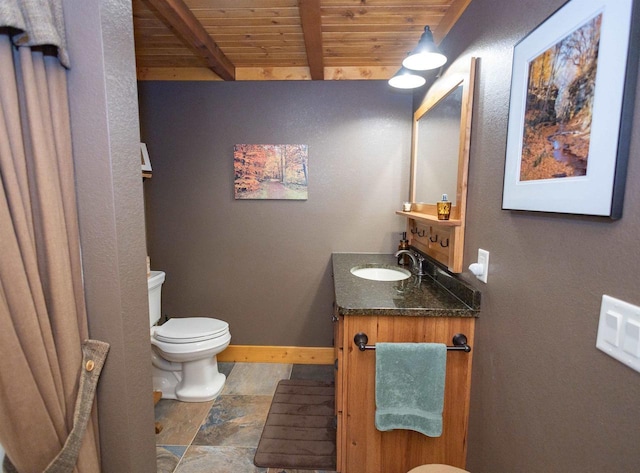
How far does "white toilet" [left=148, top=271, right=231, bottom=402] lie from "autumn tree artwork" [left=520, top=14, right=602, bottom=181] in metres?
2.06

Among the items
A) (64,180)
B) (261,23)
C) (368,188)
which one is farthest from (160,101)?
(64,180)

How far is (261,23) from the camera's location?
6.23 ft

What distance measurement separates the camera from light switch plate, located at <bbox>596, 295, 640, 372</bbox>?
2.14 feet

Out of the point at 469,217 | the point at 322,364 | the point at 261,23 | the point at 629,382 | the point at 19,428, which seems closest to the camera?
the point at 629,382

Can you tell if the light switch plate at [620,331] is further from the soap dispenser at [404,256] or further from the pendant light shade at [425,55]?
the soap dispenser at [404,256]

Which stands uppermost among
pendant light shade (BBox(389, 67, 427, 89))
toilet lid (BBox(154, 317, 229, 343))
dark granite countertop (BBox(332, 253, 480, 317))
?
pendant light shade (BBox(389, 67, 427, 89))

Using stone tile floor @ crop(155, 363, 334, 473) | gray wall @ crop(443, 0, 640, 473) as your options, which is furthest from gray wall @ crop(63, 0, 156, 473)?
gray wall @ crop(443, 0, 640, 473)

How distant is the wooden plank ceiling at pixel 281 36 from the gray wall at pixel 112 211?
868 mm

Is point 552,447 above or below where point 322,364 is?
above

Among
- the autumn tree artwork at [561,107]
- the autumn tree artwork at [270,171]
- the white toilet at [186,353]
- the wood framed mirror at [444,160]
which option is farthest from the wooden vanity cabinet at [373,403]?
the autumn tree artwork at [270,171]

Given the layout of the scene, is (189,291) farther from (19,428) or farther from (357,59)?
(357,59)

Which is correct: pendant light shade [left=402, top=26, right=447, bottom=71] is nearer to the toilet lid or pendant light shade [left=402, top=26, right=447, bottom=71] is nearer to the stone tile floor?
the toilet lid

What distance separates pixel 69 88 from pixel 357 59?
198 centimetres

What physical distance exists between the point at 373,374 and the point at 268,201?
1678 mm
